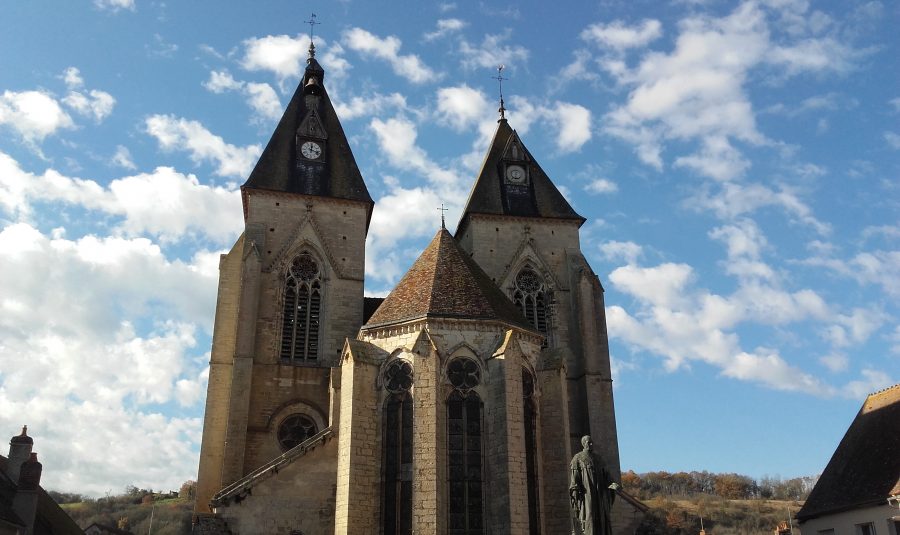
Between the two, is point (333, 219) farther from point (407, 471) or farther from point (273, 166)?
point (407, 471)

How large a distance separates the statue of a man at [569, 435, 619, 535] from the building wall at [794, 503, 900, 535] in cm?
962

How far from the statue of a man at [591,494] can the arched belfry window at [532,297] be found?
13655 mm

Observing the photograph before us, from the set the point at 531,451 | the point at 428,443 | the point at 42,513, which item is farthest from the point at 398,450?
the point at 42,513


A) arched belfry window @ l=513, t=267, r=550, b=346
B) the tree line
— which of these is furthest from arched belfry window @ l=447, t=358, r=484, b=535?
the tree line

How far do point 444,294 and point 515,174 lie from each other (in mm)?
11320

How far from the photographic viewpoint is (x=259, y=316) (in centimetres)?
2358

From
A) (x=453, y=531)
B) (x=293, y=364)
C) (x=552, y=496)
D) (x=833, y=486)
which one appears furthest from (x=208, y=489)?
(x=833, y=486)

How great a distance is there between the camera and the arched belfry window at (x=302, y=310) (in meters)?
23.6

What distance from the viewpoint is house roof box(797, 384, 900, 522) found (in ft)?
62.0

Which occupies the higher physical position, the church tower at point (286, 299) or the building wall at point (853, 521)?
the church tower at point (286, 299)

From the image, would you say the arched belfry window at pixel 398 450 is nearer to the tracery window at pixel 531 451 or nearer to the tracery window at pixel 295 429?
the tracery window at pixel 531 451

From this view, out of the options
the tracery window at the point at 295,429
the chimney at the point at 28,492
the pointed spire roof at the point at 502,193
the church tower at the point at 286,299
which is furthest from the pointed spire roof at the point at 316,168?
the chimney at the point at 28,492

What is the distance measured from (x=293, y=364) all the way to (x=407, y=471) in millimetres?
7509

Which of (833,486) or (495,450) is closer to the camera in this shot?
(495,450)
